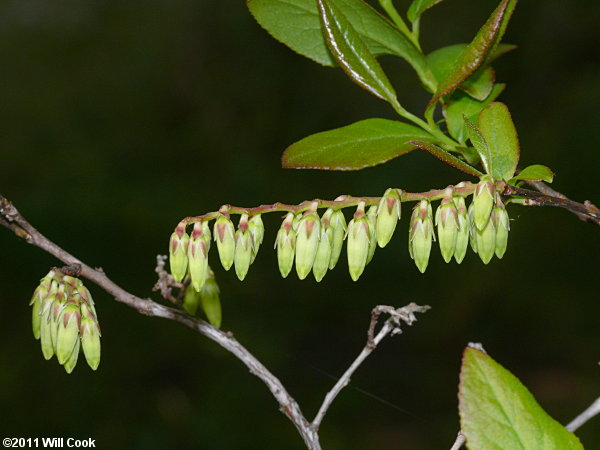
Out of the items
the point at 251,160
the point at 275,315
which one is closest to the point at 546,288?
the point at 275,315

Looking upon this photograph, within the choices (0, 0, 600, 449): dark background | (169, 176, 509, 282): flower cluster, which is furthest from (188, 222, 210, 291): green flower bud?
(0, 0, 600, 449): dark background

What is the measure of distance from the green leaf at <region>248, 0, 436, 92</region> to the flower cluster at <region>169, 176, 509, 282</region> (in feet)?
1.25

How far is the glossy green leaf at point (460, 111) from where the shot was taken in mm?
1312

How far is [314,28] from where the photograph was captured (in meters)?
1.37

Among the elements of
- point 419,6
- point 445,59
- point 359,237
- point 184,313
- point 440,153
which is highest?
point 419,6

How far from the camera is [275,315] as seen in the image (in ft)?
17.6

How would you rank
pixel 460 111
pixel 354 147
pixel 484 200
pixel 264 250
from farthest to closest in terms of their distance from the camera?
pixel 264 250 < pixel 460 111 < pixel 354 147 < pixel 484 200

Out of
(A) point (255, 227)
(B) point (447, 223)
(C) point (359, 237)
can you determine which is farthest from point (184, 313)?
(B) point (447, 223)

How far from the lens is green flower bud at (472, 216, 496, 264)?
3.59ft

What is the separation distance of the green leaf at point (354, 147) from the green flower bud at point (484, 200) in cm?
19

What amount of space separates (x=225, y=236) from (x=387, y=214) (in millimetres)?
270

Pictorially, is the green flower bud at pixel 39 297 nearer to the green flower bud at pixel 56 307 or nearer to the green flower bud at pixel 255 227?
the green flower bud at pixel 56 307

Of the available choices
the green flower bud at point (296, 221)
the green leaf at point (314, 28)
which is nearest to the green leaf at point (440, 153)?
the green flower bud at point (296, 221)

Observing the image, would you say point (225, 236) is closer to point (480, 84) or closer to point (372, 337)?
point (372, 337)
